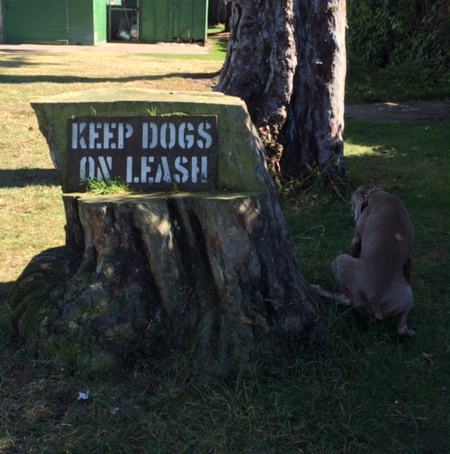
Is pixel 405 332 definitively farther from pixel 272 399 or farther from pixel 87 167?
pixel 87 167

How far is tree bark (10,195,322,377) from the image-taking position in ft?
12.0

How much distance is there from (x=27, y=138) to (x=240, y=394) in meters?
7.38

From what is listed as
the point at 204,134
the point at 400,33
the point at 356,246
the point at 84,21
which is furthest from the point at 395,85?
the point at 84,21

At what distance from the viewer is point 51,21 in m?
26.9

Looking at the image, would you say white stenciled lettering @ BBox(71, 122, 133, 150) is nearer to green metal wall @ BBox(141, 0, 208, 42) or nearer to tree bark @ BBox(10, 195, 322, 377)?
tree bark @ BBox(10, 195, 322, 377)

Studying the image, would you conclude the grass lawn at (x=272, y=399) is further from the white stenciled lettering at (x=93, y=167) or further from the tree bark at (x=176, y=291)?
the white stenciled lettering at (x=93, y=167)

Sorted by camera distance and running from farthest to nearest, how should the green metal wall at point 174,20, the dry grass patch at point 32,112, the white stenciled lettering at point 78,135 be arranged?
the green metal wall at point 174,20
the dry grass patch at point 32,112
the white stenciled lettering at point 78,135

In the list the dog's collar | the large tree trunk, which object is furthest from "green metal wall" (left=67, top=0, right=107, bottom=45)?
the dog's collar

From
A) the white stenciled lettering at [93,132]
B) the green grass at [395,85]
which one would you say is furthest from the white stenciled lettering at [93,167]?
the green grass at [395,85]

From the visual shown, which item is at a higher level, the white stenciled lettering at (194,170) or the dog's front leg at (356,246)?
the white stenciled lettering at (194,170)

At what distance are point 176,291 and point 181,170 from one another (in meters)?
0.73

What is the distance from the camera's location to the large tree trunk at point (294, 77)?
666 cm

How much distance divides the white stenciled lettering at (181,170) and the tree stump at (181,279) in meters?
0.11

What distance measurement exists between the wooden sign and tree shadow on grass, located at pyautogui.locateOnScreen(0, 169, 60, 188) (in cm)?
382
